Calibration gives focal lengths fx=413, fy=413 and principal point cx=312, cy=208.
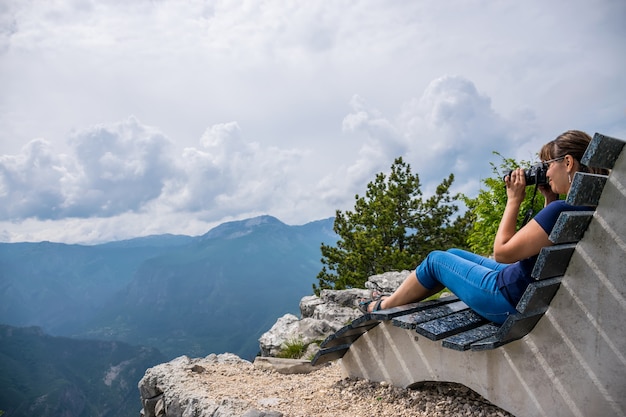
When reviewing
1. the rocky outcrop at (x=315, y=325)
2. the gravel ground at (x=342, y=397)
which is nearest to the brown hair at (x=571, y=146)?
the gravel ground at (x=342, y=397)

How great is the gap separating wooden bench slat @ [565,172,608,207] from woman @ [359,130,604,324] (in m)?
0.26

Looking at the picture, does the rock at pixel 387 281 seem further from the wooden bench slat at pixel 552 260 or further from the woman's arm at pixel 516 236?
the wooden bench slat at pixel 552 260

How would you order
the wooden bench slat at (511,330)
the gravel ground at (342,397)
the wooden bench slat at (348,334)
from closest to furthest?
the wooden bench slat at (511,330) → the gravel ground at (342,397) → the wooden bench slat at (348,334)

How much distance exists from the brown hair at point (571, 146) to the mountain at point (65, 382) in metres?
171

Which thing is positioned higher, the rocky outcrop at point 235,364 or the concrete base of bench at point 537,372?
the rocky outcrop at point 235,364

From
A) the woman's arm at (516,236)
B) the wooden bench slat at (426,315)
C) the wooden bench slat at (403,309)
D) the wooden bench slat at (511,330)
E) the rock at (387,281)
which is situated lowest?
the wooden bench slat at (511,330)

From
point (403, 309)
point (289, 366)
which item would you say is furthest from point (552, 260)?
point (289, 366)

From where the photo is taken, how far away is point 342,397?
4.57 metres

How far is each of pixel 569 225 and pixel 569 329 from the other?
81 centimetres

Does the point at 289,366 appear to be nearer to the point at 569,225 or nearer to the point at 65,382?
the point at 569,225

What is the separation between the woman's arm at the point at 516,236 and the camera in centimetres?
286

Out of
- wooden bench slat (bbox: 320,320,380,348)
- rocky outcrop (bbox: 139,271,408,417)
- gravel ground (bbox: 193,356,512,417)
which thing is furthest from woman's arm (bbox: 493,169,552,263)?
rocky outcrop (bbox: 139,271,408,417)

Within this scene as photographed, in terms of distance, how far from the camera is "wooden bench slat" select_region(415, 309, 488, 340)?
11.1ft

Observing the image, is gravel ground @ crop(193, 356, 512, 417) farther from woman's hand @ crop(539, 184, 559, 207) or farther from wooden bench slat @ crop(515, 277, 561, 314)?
woman's hand @ crop(539, 184, 559, 207)
